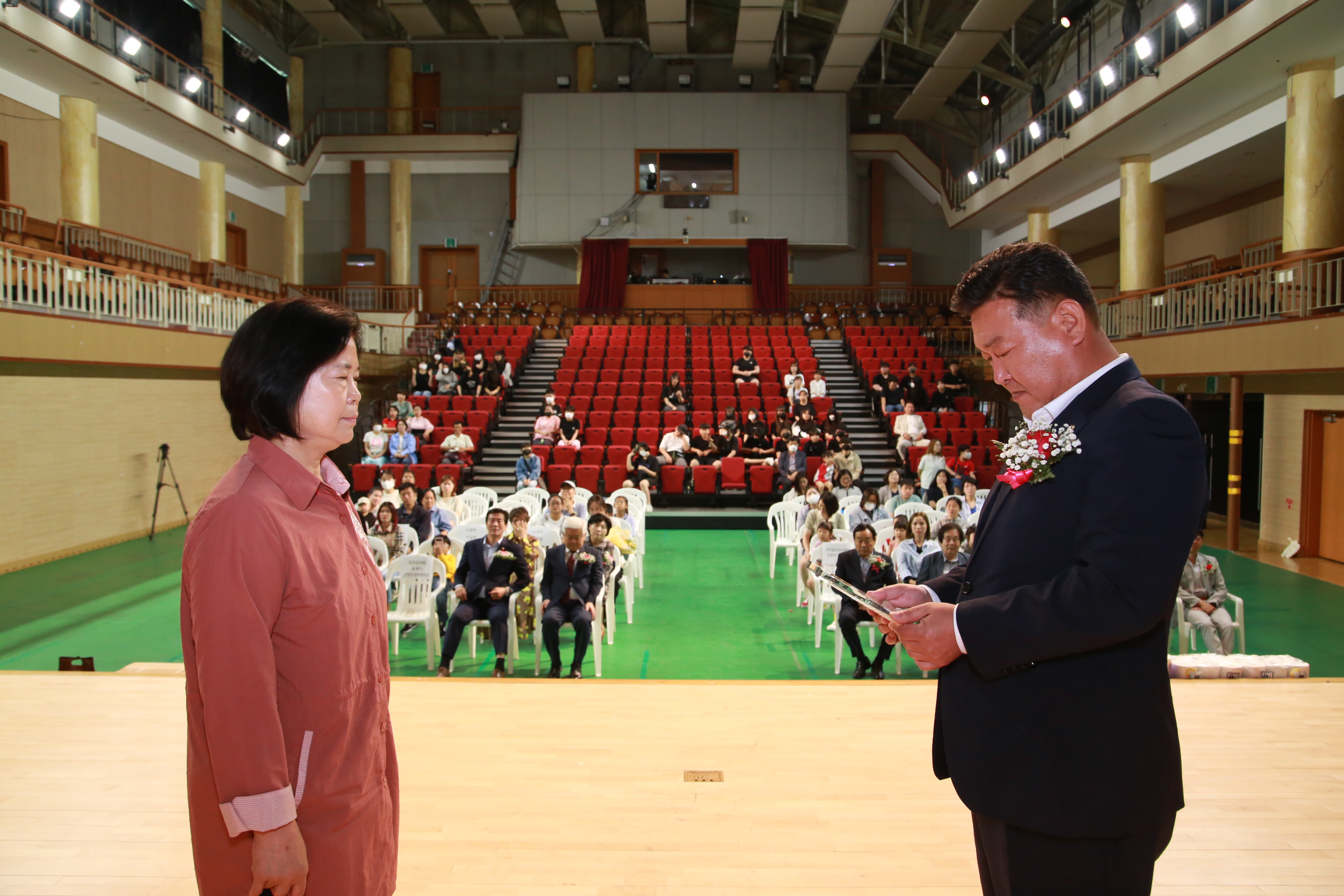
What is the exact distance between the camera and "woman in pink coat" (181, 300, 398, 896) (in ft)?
4.28

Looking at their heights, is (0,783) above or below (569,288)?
below

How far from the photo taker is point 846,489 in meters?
9.50

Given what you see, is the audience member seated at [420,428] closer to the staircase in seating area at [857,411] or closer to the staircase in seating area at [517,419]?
the staircase in seating area at [517,419]

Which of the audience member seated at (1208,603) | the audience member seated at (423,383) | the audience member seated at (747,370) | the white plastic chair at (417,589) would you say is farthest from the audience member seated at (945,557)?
the audience member seated at (423,383)

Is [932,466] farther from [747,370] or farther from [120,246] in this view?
[120,246]

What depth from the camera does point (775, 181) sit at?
20703mm

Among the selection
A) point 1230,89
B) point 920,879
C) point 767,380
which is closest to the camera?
point 920,879

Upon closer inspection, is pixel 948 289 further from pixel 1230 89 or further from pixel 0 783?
pixel 0 783

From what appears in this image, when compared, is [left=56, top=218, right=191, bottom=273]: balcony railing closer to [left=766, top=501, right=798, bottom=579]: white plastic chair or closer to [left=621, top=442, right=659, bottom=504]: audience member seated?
[left=621, top=442, right=659, bottom=504]: audience member seated

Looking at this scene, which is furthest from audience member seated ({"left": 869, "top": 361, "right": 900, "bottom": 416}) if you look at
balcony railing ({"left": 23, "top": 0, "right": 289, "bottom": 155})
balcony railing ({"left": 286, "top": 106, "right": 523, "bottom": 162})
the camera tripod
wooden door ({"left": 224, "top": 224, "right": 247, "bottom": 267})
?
wooden door ({"left": 224, "top": 224, "right": 247, "bottom": 267})

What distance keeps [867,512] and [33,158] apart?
13593 millimetres

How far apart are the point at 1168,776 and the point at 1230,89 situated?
472 inches

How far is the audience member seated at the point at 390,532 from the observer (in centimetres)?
689

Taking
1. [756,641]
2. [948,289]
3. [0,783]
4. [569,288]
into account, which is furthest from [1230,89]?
[569,288]
